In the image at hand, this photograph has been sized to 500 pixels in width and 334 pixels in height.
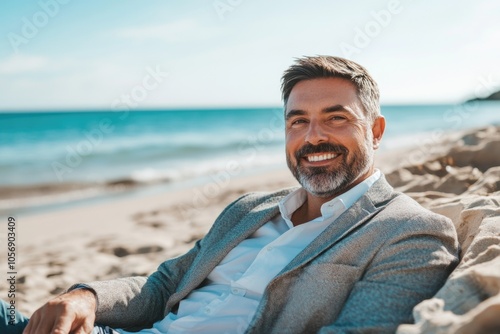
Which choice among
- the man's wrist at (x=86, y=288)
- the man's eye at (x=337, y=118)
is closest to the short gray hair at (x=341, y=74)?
→ the man's eye at (x=337, y=118)

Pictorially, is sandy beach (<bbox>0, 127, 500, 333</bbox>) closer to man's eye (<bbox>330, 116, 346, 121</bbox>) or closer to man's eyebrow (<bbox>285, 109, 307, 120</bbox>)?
man's eye (<bbox>330, 116, 346, 121</bbox>)

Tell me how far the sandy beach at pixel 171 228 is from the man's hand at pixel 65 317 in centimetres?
135

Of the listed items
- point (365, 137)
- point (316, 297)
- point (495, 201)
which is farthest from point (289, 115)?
point (495, 201)

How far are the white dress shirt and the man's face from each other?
0.12 m

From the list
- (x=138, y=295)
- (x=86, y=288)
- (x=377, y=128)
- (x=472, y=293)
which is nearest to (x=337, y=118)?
(x=377, y=128)

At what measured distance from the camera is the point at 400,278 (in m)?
2.02

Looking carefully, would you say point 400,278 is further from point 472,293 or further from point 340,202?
point 340,202

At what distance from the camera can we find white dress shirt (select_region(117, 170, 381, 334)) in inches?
91.8

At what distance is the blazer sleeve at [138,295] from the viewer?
2.51 m

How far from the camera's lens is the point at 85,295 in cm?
243

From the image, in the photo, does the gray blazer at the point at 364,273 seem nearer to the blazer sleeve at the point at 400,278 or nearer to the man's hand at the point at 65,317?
the blazer sleeve at the point at 400,278

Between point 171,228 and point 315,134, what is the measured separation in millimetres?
4503

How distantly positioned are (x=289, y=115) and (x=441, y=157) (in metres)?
3.08

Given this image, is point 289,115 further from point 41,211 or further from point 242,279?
point 41,211
